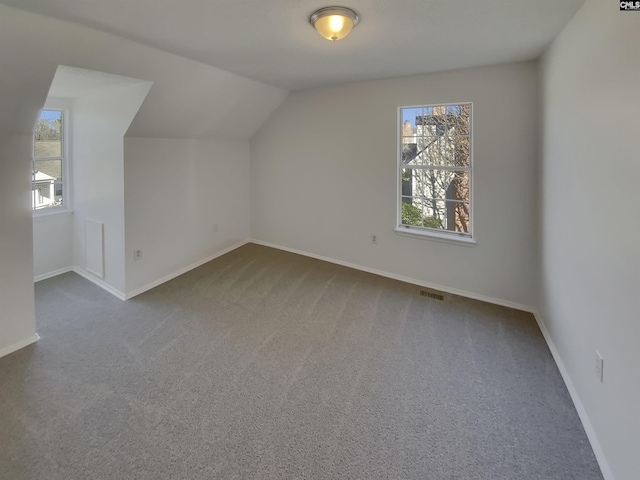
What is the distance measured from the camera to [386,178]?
4.07 meters

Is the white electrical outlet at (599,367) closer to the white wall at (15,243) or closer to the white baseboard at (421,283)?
the white baseboard at (421,283)

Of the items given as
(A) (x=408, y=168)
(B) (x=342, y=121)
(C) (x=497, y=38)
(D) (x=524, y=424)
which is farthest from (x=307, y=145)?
(D) (x=524, y=424)

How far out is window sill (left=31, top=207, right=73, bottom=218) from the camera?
4.11 metres

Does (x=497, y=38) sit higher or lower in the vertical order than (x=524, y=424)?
higher

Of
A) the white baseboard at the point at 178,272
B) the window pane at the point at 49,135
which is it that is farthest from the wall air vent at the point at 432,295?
the window pane at the point at 49,135

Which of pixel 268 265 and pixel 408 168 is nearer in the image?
pixel 408 168

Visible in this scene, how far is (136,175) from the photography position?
12.0 feet

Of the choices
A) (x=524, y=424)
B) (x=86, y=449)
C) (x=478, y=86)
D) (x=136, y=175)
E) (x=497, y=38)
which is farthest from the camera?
(x=136, y=175)

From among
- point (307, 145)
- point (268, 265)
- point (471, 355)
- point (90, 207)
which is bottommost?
point (471, 355)

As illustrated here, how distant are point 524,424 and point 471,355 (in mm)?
698

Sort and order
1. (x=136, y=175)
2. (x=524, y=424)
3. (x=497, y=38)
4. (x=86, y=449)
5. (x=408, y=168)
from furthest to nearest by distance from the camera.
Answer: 1. (x=408, y=168)
2. (x=136, y=175)
3. (x=497, y=38)
4. (x=524, y=424)
5. (x=86, y=449)

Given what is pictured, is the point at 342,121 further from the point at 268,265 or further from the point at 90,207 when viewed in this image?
the point at 90,207

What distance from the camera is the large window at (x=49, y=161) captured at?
13.6 ft

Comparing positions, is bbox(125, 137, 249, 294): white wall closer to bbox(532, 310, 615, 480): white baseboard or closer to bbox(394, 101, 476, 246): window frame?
bbox(394, 101, 476, 246): window frame
